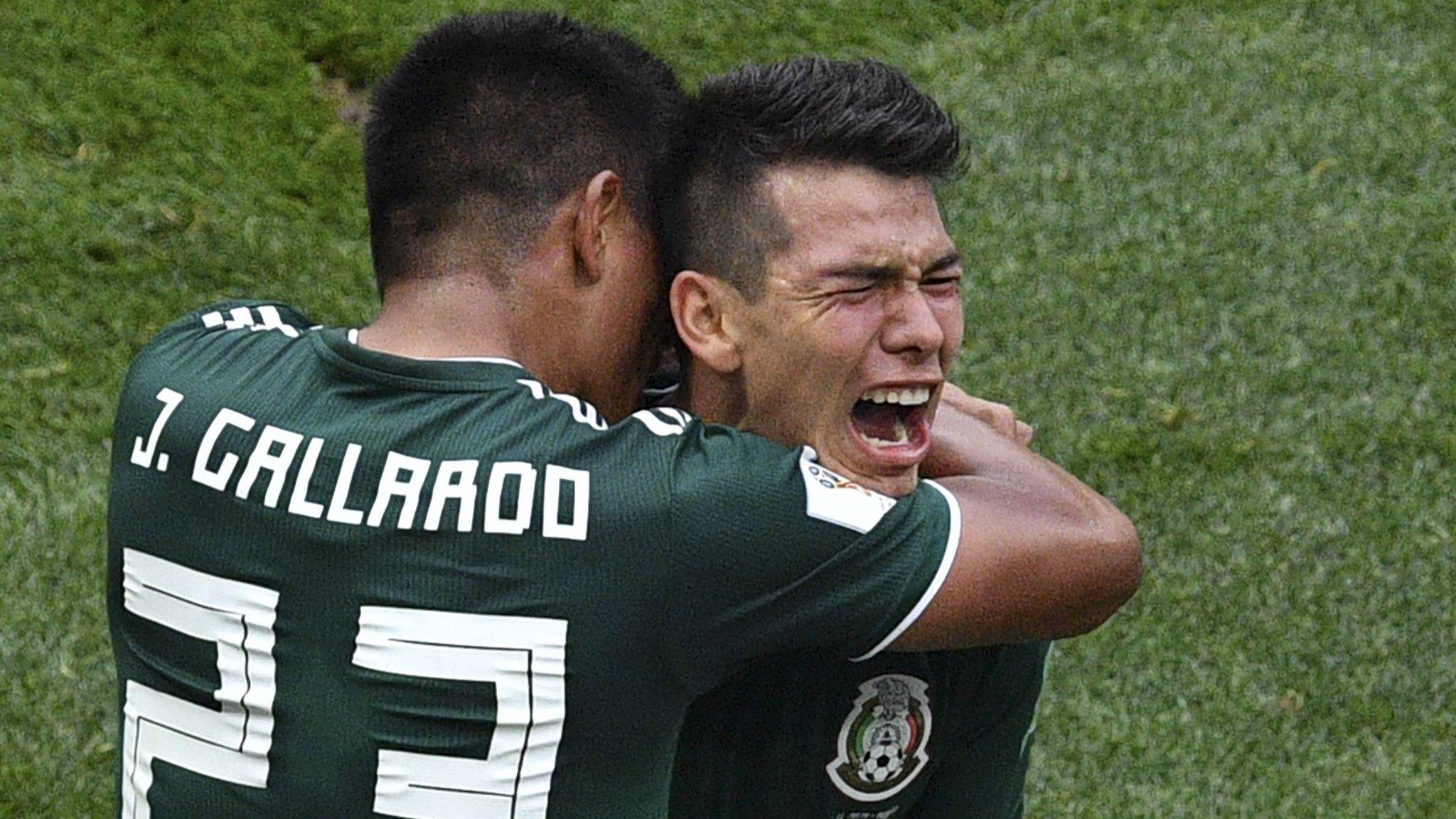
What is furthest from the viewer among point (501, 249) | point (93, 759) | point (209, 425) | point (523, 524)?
point (93, 759)

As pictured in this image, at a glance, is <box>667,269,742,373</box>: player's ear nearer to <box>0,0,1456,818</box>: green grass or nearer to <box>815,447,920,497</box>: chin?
<box>815,447,920,497</box>: chin

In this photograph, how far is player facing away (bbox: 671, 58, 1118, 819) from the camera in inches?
136

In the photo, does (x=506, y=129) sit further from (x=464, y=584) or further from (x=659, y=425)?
(x=464, y=584)

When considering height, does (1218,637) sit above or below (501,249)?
below

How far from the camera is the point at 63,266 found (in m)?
7.52

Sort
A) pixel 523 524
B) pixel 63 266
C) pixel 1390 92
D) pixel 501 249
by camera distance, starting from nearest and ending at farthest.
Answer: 1. pixel 523 524
2. pixel 501 249
3. pixel 63 266
4. pixel 1390 92

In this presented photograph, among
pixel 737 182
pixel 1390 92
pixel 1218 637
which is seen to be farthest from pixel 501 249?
pixel 1390 92

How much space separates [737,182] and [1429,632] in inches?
148

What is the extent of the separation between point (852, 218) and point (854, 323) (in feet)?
0.57

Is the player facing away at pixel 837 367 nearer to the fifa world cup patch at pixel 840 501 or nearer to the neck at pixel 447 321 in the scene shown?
the fifa world cup patch at pixel 840 501

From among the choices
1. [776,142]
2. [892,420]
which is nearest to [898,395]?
[892,420]

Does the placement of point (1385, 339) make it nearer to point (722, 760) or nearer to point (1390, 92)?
point (1390, 92)

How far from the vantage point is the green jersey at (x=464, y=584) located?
3.00 m

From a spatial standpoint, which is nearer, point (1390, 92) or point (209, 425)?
point (209, 425)
